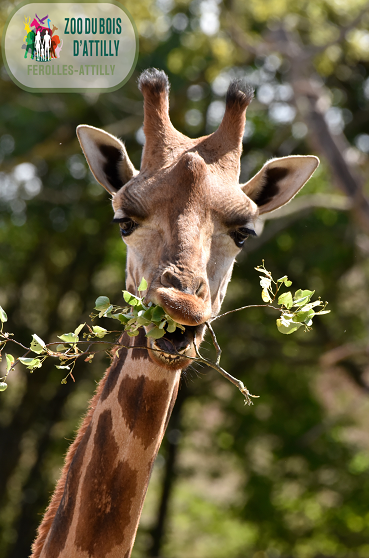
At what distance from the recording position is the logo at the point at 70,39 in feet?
28.6

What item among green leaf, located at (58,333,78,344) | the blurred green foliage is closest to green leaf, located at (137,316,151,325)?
green leaf, located at (58,333,78,344)

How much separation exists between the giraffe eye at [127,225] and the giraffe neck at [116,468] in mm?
683

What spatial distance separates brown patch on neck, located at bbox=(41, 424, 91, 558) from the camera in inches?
135

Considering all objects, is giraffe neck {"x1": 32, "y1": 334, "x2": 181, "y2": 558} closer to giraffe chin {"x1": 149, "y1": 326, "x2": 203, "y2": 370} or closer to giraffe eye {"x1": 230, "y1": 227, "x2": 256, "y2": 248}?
giraffe chin {"x1": 149, "y1": 326, "x2": 203, "y2": 370}

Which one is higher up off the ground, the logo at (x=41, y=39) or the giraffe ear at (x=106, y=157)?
the giraffe ear at (x=106, y=157)

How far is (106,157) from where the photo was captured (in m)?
4.31

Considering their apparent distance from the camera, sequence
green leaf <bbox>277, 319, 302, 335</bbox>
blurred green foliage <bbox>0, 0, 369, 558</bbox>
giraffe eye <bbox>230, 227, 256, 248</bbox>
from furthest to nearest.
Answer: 1. blurred green foliage <bbox>0, 0, 369, 558</bbox>
2. giraffe eye <bbox>230, 227, 256, 248</bbox>
3. green leaf <bbox>277, 319, 302, 335</bbox>

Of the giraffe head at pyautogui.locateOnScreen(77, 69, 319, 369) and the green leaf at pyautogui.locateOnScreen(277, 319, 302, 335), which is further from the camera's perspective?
the green leaf at pyautogui.locateOnScreen(277, 319, 302, 335)

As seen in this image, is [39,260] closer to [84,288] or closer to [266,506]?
[84,288]

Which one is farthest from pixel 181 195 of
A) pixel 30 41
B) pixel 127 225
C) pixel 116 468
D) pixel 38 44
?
pixel 38 44

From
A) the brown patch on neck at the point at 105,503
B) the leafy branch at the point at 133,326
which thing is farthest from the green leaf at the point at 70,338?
the brown patch on neck at the point at 105,503

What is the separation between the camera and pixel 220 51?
10945mm

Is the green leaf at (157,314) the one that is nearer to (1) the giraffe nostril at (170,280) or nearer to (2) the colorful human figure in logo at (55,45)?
(1) the giraffe nostril at (170,280)

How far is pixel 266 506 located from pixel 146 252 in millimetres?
14641
